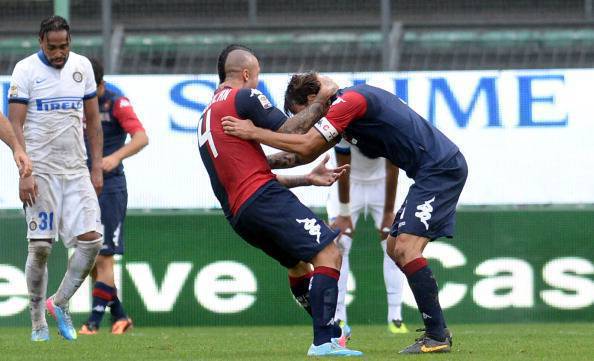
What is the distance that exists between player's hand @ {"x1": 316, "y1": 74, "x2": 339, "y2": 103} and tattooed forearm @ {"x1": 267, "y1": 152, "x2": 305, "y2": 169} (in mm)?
378

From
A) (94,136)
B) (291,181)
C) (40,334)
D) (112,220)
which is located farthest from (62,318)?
(112,220)

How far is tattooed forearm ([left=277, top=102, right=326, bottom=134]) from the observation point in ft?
23.6

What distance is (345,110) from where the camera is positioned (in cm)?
714

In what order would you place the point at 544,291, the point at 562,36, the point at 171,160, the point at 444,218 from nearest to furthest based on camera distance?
the point at 444,218 → the point at 544,291 → the point at 171,160 → the point at 562,36

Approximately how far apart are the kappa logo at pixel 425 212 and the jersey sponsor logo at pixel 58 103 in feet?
8.76

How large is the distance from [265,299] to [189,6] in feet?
18.7

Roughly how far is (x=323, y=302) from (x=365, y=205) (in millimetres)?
4263

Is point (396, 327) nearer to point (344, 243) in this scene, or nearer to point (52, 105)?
point (344, 243)

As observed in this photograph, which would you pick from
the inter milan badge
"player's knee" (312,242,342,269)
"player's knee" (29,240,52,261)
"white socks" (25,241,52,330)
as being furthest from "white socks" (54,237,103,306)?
"player's knee" (312,242,342,269)

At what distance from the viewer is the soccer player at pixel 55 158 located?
8523mm

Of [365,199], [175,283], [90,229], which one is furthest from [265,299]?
[90,229]

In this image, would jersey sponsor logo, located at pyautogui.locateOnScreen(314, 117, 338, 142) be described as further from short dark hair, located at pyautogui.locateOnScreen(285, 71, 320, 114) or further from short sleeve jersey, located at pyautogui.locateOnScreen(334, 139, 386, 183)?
short sleeve jersey, located at pyautogui.locateOnScreen(334, 139, 386, 183)

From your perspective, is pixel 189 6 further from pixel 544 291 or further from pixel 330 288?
pixel 330 288

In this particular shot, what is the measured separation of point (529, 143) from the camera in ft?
44.3
